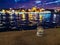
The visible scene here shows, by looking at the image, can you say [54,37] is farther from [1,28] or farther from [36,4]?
[1,28]

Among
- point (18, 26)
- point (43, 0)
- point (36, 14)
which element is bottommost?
point (18, 26)

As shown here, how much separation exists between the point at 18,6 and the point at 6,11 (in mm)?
125

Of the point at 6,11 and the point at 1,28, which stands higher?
the point at 6,11

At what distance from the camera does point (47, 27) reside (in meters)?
1.81

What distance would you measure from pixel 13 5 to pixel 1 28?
0.25m

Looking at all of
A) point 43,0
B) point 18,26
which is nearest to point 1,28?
point 18,26

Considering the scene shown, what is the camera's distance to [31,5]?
1.77m

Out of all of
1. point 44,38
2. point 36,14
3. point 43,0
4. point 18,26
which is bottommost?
point 44,38

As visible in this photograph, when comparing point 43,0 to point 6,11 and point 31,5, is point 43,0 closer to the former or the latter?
point 31,5

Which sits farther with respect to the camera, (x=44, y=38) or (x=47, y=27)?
(x=47, y=27)

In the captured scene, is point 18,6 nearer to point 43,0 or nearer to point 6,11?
point 6,11

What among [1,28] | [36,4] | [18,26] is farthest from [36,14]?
[1,28]

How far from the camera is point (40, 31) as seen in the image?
171 centimetres

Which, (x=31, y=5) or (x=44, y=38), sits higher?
(x=31, y=5)
